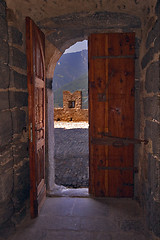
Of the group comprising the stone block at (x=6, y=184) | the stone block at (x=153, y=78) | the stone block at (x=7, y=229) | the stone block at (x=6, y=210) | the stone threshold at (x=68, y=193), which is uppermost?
the stone block at (x=153, y=78)

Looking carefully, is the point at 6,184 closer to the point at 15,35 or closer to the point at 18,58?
the point at 18,58

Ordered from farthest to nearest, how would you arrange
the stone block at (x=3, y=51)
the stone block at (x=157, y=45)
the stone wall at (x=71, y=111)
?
1. the stone wall at (x=71, y=111)
2. the stone block at (x=3, y=51)
3. the stone block at (x=157, y=45)

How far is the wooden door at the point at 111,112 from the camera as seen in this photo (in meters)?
2.69

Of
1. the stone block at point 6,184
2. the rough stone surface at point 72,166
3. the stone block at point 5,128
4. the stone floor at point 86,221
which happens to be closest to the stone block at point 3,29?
the stone block at point 5,128

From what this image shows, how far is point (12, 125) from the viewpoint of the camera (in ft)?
7.29

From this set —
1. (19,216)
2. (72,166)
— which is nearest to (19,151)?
(19,216)

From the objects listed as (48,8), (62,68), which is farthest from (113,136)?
(62,68)

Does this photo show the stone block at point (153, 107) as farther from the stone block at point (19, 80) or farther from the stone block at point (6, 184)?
the stone block at point (6, 184)

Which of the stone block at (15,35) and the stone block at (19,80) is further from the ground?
the stone block at (15,35)

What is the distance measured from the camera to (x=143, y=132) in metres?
2.49

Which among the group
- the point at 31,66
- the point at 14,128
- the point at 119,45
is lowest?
the point at 14,128

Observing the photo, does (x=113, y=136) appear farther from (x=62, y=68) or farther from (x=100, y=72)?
(x=62, y=68)

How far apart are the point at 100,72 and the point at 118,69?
0.26 metres

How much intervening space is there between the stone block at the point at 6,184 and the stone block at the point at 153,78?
1.85 m
